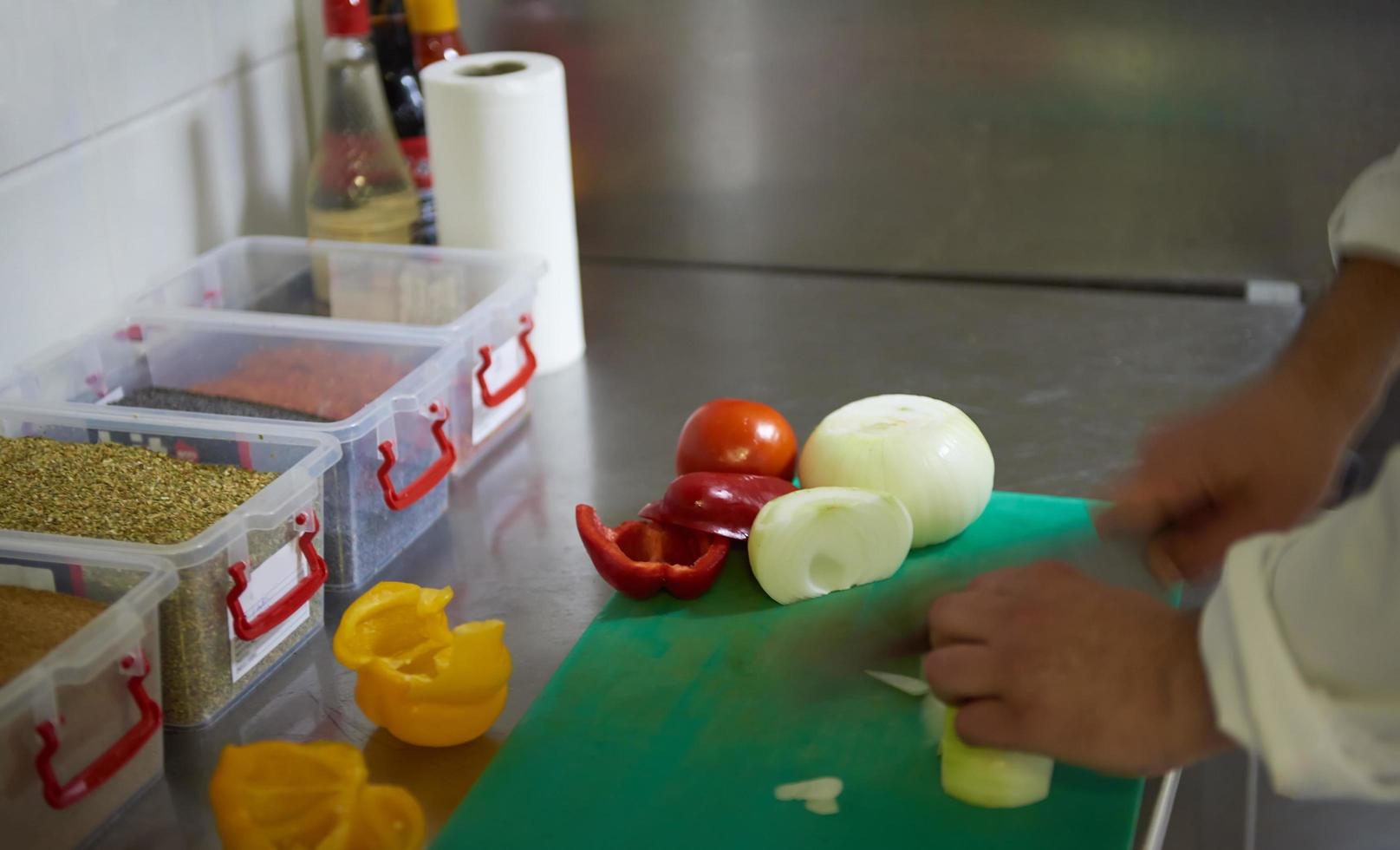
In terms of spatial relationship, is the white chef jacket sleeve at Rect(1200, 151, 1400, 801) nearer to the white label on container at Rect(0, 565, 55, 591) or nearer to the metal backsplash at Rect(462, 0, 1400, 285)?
the white label on container at Rect(0, 565, 55, 591)

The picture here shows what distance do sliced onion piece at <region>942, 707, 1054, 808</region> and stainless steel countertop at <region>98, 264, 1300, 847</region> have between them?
10.9 inches

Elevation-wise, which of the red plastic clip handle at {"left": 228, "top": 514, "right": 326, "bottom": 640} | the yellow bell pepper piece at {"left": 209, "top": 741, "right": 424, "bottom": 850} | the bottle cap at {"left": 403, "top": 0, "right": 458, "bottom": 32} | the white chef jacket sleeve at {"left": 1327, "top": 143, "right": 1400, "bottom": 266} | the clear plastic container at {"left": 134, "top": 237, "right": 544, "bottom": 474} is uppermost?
the bottle cap at {"left": 403, "top": 0, "right": 458, "bottom": 32}

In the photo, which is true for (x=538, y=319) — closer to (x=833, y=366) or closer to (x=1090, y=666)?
(x=833, y=366)

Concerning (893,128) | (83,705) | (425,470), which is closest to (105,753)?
(83,705)

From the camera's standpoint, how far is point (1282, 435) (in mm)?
826

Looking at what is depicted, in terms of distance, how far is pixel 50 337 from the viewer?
1.14 meters

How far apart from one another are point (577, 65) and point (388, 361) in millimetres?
580

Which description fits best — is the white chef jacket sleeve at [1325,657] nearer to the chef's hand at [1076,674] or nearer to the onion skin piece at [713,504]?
the chef's hand at [1076,674]

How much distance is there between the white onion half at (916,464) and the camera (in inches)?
39.4

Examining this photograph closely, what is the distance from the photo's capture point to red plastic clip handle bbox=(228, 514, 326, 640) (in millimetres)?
842

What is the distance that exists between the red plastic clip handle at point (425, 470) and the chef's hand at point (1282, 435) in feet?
1.64

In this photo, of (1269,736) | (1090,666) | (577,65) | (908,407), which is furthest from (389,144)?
(1269,736)

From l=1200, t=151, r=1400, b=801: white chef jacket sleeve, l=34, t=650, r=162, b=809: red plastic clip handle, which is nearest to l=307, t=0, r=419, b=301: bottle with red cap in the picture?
l=34, t=650, r=162, b=809: red plastic clip handle

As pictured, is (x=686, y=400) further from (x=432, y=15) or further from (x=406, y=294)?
(x=432, y=15)
